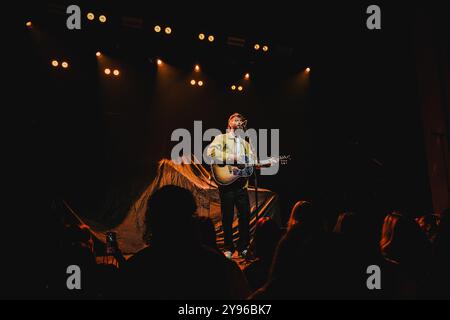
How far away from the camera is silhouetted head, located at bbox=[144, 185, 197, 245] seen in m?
1.36

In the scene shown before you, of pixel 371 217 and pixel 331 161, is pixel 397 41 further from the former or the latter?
pixel 371 217

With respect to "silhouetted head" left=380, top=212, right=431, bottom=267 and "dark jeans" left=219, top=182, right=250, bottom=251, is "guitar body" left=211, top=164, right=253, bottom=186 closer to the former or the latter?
"dark jeans" left=219, top=182, right=250, bottom=251

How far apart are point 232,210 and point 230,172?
51 cm

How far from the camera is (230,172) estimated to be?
454 centimetres

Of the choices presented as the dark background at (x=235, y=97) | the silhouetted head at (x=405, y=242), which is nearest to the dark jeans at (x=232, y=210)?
the dark background at (x=235, y=97)

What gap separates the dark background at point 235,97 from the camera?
536 centimetres

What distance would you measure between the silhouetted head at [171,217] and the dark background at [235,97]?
11.7 ft

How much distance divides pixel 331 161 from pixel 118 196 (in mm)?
4107

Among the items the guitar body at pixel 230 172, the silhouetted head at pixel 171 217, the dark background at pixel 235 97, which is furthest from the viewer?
the dark background at pixel 235 97

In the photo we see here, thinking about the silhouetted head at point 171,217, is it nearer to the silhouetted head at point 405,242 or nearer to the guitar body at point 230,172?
the silhouetted head at point 405,242

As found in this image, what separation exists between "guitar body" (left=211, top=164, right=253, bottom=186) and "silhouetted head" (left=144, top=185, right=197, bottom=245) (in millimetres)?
3062

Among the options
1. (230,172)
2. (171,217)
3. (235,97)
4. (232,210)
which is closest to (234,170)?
(230,172)

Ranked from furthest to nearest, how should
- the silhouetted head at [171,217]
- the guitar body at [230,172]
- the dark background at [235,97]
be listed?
the dark background at [235,97]
the guitar body at [230,172]
the silhouetted head at [171,217]

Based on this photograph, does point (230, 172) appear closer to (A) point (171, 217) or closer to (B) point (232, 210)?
(B) point (232, 210)
